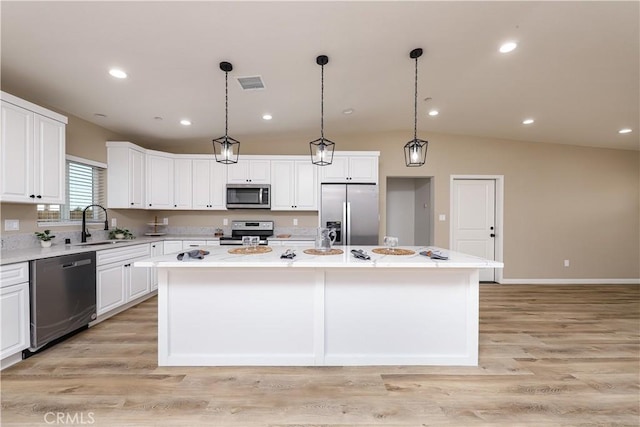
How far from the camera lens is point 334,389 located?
75.5 inches

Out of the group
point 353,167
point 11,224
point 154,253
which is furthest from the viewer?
point 353,167

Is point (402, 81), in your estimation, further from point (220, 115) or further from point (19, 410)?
point (19, 410)

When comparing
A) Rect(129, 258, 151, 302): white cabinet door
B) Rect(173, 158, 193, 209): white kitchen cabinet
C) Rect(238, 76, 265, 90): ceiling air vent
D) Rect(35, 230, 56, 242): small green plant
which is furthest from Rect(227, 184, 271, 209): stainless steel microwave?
Rect(35, 230, 56, 242): small green plant

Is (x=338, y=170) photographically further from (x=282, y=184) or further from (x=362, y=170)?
(x=282, y=184)

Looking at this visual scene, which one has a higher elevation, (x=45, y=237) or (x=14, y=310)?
(x=45, y=237)

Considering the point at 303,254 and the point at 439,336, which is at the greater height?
the point at 303,254

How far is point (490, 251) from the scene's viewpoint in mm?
4945

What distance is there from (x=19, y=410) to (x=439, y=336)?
10.0 ft

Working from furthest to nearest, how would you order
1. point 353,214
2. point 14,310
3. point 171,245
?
point 353,214 → point 171,245 → point 14,310

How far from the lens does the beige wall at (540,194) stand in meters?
4.84

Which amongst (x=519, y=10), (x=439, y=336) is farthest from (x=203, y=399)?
(x=519, y=10)

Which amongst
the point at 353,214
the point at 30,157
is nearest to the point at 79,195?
the point at 30,157

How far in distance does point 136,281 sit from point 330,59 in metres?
3.65

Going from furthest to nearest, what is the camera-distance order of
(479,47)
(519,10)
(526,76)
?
(526,76) < (479,47) < (519,10)
